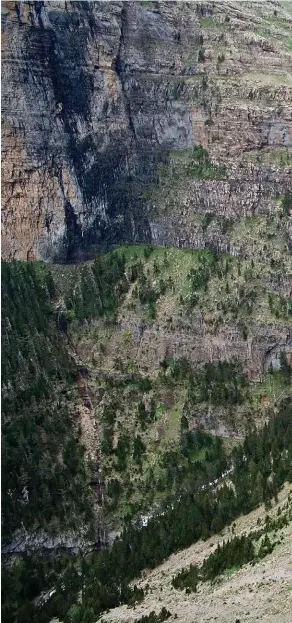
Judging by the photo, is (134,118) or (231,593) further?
(134,118)

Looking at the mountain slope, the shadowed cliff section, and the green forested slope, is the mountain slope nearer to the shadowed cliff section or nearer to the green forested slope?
the green forested slope

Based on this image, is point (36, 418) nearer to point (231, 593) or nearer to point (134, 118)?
point (231, 593)

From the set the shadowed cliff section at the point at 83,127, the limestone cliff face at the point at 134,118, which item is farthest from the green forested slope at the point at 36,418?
the limestone cliff face at the point at 134,118

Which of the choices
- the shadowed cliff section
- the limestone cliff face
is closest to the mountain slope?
the limestone cliff face

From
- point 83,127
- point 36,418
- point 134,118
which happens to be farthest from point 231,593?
point 134,118

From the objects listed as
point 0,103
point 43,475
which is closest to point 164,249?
point 0,103

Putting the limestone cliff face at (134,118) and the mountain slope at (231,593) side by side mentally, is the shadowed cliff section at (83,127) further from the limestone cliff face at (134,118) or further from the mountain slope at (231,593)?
the mountain slope at (231,593)

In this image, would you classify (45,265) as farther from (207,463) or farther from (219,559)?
(219,559)

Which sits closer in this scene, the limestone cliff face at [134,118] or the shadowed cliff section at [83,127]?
the limestone cliff face at [134,118]
